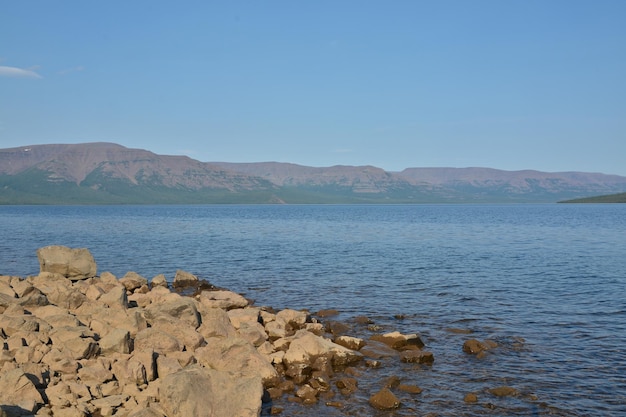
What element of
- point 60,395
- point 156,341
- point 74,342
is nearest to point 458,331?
point 156,341

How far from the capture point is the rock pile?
46.5 ft

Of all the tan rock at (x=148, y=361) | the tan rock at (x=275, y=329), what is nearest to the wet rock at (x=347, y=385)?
the tan rock at (x=275, y=329)

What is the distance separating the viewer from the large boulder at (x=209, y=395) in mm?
13641

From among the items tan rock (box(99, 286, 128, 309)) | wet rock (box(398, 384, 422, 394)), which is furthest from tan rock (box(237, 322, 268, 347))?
tan rock (box(99, 286, 128, 309))

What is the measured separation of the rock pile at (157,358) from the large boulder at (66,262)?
8.02 m

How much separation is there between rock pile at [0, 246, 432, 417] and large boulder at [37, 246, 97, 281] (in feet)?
26.3

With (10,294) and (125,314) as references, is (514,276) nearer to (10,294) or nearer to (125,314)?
(125,314)

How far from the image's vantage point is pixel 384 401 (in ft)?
54.9

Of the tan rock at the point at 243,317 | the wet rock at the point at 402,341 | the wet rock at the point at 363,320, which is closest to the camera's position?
the wet rock at the point at 402,341

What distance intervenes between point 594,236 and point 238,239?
173 ft

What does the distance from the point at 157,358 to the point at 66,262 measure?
64.4ft

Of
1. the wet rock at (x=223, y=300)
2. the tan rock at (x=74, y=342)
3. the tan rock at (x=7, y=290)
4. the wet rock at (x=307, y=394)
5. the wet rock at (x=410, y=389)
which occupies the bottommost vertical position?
the wet rock at (x=307, y=394)

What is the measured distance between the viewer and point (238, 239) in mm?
78938

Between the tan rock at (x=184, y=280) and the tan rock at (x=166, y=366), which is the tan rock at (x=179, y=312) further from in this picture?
the tan rock at (x=184, y=280)
